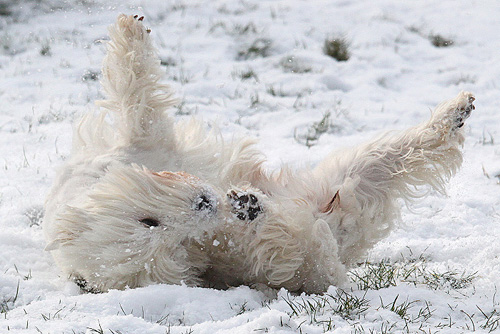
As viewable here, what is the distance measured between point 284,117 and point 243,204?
3129 millimetres

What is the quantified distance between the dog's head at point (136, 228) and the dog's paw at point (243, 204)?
0.08m

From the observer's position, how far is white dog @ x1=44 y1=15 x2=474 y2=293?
3.04m

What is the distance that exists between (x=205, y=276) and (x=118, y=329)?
0.99 meters

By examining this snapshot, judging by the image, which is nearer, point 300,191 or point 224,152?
point 300,191

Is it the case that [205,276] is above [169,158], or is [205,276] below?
below

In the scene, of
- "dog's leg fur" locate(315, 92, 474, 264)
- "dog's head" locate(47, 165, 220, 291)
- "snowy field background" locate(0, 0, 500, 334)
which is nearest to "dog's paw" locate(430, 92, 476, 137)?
"dog's leg fur" locate(315, 92, 474, 264)

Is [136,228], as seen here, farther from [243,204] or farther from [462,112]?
[462,112]

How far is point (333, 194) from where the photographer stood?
11.2 ft

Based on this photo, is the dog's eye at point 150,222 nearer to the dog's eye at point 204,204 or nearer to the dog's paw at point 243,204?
the dog's eye at point 204,204

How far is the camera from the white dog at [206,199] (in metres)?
3.04

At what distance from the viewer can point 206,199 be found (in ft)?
9.85

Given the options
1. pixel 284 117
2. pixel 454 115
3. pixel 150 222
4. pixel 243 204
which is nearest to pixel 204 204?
pixel 243 204

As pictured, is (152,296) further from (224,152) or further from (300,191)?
(224,152)

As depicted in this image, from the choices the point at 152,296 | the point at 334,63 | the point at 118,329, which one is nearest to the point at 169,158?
the point at 152,296
